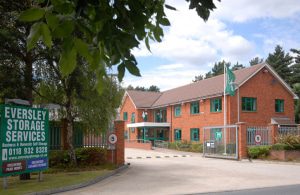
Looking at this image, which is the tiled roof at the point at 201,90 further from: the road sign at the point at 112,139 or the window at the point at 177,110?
the road sign at the point at 112,139

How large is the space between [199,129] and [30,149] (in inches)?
1188

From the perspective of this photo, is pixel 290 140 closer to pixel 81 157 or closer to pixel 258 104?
pixel 258 104

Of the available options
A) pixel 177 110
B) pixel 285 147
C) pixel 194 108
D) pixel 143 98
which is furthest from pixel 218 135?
pixel 143 98

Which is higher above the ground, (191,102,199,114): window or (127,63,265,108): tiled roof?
(127,63,265,108): tiled roof

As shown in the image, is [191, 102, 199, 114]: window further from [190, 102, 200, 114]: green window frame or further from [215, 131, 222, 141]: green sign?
[215, 131, 222, 141]: green sign

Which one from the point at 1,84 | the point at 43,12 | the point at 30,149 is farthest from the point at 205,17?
the point at 1,84

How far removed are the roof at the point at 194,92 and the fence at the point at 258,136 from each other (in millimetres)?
9598

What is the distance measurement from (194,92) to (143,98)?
12.8m

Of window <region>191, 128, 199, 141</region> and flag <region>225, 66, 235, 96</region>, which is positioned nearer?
flag <region>225, 66, 235, 96</region>

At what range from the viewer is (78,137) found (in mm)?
22359

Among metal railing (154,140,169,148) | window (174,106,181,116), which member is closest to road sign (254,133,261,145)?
metal railing (154,140,169,148)

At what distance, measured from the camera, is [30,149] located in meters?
14.8

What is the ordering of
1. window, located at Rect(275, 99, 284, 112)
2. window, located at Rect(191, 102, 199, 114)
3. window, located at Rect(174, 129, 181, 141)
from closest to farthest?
Answer: window, located at Rect(275, 99, 284, 112)
window, located at Rect(191, 102, 199, 114)
window, located at Rect(174, 129, 181, 141)

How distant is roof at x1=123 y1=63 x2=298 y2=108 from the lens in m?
40.0
